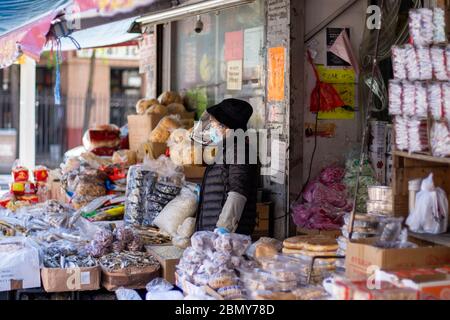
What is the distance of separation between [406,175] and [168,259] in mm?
1758

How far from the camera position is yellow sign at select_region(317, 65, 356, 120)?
5.68m

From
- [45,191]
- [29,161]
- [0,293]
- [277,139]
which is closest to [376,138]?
[277,139]

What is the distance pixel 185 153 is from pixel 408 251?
3304 mm

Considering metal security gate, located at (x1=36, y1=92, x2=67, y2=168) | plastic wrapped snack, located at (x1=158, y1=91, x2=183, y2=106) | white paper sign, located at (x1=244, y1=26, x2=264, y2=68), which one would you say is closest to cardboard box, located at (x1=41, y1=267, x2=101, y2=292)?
Answer: white paper sign, located at (x1=244, y1=26, x2=264, y2=68)

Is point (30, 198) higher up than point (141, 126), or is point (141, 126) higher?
point (141, 126)

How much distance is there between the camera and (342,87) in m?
5.74

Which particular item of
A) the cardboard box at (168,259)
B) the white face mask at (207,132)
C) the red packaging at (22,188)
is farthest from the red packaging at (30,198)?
the white face mask at (207,132)

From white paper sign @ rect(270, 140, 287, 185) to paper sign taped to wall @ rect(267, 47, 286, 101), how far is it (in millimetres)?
365

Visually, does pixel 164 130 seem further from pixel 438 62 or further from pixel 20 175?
pixel 438 62

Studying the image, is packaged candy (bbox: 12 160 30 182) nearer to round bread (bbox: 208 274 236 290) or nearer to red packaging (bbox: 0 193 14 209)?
red packaging (bbox: 0 193 14 209)

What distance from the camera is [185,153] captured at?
6180 mm

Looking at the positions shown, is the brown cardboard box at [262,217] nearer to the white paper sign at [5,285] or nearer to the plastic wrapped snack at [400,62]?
the white paper sign at [5,285]

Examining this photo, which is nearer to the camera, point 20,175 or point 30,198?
point 30,198

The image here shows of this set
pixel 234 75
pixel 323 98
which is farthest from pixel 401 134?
pixel 234 75
